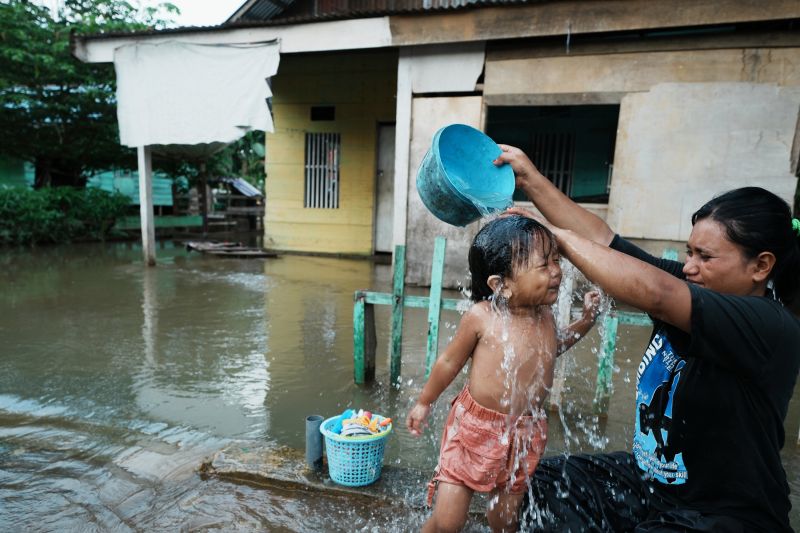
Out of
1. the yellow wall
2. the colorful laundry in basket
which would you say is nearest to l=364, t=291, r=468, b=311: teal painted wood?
the colorful laundry in basket

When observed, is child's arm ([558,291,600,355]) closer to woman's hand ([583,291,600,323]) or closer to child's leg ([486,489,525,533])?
woman's hand ([583,291,600,323])

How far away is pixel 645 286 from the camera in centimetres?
128

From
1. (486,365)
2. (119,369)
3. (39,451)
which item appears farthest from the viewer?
(119,369)

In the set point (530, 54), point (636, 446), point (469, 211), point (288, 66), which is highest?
point (288, 66)

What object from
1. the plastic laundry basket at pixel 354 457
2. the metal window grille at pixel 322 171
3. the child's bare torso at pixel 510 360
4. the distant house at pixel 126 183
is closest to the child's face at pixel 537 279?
the child's bare torso at pixel 510 360

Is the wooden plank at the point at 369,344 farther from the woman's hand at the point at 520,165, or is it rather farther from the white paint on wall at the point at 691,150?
the white paint on wall at the point at 691,150

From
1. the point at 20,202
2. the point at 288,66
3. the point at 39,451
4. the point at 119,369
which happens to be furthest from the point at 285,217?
the point at 39,451

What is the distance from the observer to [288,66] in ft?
38.7

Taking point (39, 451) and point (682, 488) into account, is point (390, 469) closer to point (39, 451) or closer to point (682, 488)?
point (682, 488)

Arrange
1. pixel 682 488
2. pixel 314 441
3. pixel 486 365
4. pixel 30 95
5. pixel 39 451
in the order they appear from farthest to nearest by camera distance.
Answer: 1. pixel 30 95
2. pixel 39 451
3. pixel 314 441
4. pixel 486 365
5. pixel 682 488

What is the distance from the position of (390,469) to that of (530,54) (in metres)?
6.27

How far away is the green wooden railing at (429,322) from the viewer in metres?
3.37

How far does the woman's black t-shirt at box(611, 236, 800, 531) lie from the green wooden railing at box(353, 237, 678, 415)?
5.98 ft

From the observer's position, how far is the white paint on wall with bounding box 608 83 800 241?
5.95 m
